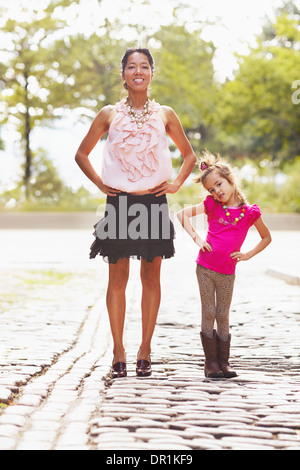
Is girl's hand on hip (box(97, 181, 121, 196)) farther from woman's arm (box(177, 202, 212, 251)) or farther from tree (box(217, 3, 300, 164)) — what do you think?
tree (box(217, 3, 300, 164))

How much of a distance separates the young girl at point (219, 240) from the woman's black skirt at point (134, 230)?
0.45 ft

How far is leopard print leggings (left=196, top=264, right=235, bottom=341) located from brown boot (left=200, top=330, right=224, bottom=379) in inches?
1.3

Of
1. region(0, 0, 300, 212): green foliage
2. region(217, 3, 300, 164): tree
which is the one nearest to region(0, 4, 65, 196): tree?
region(0, 0, 300, 212): green foliage

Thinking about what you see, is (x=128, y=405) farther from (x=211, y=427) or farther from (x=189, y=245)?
(x=189, y=245)

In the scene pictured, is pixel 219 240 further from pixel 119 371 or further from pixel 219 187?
pixel 119 371

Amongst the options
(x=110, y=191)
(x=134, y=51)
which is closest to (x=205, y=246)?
(x=110, y=191)

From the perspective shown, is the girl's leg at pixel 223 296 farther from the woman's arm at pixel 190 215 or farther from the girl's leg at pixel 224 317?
the woman's arm at pixel 190 215

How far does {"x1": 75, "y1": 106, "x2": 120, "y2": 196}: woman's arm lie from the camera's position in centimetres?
501

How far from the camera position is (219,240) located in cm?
500

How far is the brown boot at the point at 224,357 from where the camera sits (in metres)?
5.09

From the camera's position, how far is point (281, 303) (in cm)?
945

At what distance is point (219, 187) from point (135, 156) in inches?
22.0
